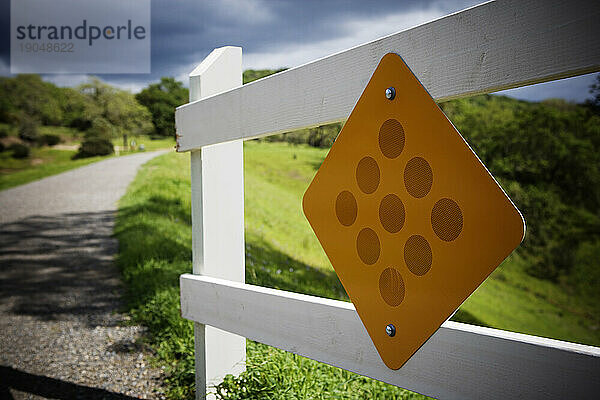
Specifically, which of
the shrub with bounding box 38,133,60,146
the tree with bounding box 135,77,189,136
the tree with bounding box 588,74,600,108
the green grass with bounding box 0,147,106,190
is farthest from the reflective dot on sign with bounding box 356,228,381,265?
the shrub with bounding box 38,133,60,146

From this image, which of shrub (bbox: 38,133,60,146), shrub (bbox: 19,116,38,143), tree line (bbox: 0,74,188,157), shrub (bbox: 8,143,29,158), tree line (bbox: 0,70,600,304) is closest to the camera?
tree line (bbox: 0,70,600,304)

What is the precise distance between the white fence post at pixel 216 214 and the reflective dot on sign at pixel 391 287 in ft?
2.72

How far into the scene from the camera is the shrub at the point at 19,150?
13.1 m

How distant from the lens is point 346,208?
0.93m

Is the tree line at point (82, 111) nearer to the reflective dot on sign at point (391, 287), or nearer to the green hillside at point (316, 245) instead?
the green hillside at point (316, 245)

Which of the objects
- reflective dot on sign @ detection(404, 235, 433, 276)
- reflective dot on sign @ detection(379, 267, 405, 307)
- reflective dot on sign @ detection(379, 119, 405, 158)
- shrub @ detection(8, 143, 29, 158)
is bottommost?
reflective dot on sign @ detection(379, 267, 405, 307)

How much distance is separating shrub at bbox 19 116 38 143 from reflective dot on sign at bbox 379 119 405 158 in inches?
599

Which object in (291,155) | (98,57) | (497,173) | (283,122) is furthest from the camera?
(497,173)

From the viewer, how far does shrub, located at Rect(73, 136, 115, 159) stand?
14023mm

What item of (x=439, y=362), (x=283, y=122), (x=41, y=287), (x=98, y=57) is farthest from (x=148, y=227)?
(x=98, y=57)

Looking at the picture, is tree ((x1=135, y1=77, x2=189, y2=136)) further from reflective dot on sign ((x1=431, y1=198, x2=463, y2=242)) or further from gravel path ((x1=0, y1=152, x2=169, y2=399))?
reflective dot on sign ((x1=431, y1=198, x2=463, y2=242))

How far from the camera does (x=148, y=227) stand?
5289mm

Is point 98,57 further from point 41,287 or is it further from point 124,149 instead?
point 41,287

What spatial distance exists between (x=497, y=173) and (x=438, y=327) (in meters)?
12.9
